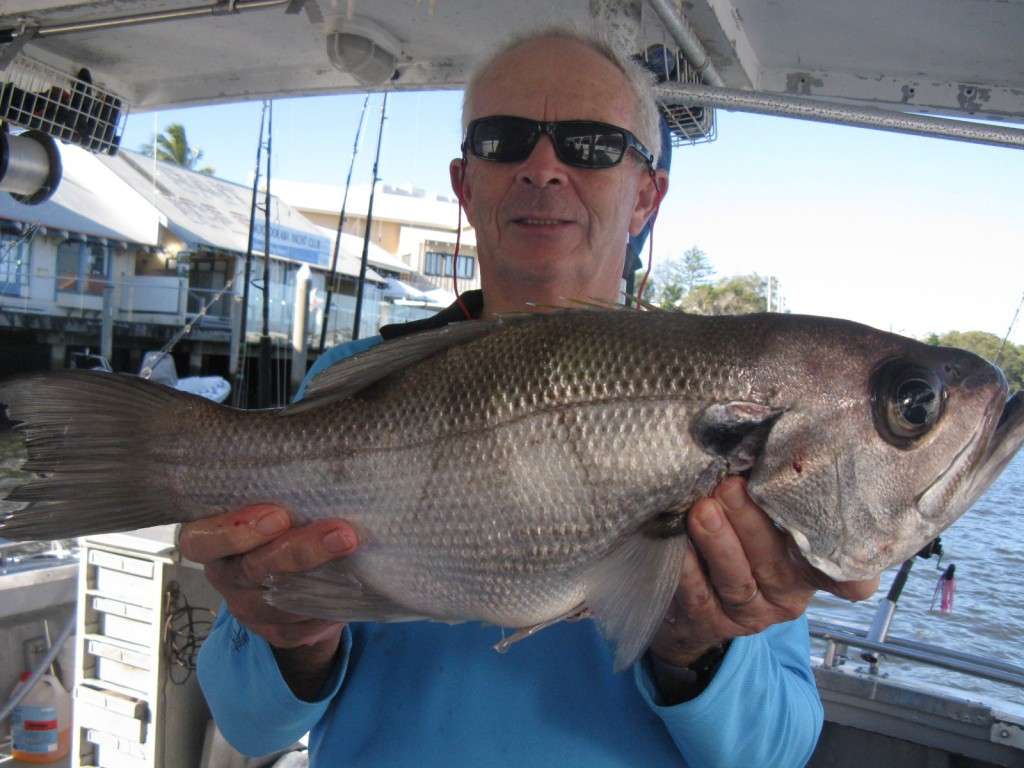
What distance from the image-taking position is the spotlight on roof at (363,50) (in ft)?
11.5

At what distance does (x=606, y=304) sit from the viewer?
1.65 metres

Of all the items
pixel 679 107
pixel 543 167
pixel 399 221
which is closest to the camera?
pixel 543 167

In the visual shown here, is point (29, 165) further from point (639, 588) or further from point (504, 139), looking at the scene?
point (639, 588)

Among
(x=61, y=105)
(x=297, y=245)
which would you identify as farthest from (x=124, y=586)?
(x=297, y=245)

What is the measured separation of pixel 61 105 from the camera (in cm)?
407

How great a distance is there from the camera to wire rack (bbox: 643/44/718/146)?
122 inches

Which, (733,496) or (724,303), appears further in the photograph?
(724,303)

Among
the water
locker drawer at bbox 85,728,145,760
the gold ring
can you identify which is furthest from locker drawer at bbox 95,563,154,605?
the water

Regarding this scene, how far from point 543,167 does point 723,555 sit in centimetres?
111

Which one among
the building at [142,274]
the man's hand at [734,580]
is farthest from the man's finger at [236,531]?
the building at [142,274]

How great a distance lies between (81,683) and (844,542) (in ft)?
11.5

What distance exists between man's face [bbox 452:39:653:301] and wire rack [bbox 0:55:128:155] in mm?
2944

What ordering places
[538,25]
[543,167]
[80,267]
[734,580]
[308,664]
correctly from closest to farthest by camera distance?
[734,580], [308,664], [543,167], [538,25], [80,267]

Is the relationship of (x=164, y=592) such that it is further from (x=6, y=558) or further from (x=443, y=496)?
(x=443, y=496)
